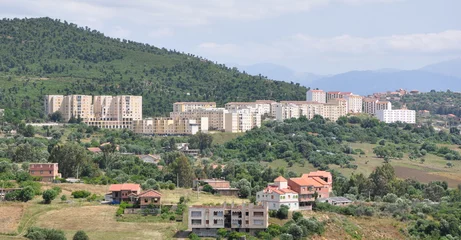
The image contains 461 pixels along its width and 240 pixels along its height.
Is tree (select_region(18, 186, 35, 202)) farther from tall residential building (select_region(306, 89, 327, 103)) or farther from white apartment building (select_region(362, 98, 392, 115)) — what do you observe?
white apartment building (select_region(362, 98, 392, 115))

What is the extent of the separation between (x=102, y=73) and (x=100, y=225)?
93334 millimetres

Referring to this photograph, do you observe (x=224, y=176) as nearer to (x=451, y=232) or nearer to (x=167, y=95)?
(x=451, y=232)

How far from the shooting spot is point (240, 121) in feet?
358

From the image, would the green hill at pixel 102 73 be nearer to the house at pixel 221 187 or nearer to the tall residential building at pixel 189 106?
the tall residential building at pixel 189 106

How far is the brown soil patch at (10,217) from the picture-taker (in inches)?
1902

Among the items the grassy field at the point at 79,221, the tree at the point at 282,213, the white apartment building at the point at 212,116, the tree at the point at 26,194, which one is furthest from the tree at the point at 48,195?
the white apartment building at the point at 212,116

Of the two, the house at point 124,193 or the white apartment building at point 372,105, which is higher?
the white apartment building at point 372,105

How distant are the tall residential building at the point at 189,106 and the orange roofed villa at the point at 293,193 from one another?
5687cm

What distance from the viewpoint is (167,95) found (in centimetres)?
13225

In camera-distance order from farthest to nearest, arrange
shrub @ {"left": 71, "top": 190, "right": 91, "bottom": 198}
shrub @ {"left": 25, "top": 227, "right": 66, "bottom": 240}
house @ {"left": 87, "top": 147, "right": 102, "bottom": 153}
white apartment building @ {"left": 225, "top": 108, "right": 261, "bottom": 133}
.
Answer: white apartment building @ {"left": 225, "top": 108, "right": 261, "bottom": 133}, house @ {"left": 87, "top": 147, "right": 102, "bottom": 153}, shrub @ {"left": 71, "top": 190, "right": 91, "bottom": 198}, shrub @ {"left": 25, "top": 227, "right": 66, "bottom": 240}

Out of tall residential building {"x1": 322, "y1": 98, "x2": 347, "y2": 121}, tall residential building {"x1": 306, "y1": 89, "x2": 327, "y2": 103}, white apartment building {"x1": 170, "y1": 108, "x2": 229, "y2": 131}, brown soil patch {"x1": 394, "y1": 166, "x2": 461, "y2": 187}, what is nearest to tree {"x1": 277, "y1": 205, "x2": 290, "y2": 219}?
brown soil patch {"x1": 394, "y1": 166, "x2": 461, "y2": 187}

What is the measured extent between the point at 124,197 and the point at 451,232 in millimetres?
22371

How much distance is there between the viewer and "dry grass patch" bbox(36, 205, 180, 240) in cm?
4862

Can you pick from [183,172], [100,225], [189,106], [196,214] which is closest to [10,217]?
[100,225]
